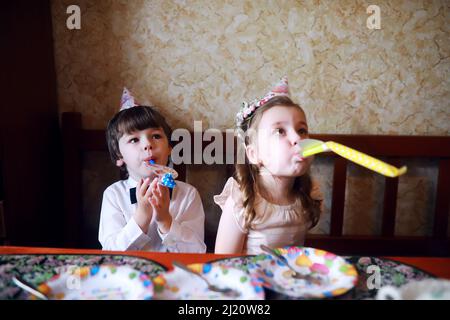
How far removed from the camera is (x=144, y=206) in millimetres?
1044

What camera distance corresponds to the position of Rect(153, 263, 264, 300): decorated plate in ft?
1.99

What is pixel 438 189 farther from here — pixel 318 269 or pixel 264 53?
pixel 318 269

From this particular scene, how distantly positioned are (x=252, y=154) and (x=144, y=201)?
321mm

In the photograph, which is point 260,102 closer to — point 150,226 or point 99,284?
point 150,226

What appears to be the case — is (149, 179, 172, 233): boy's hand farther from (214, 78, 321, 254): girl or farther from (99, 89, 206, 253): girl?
(214, 78, 321, 254): girl

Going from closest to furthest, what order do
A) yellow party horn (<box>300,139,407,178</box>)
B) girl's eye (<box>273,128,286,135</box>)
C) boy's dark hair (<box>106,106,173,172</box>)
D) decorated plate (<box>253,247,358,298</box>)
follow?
1. yellow party horn (<box>300,139,407,178</box>)
2. decorated plate (<box>253,247,358,298</box>)
3. girl's eye (<box>273,128,286,135</box>)
4. boy's dark hair (<box>106,106,173,172</box>)

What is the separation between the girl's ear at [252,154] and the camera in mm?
1036

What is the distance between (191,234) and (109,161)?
59cm

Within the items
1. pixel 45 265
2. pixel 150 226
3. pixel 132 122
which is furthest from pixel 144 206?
pixel 45 265

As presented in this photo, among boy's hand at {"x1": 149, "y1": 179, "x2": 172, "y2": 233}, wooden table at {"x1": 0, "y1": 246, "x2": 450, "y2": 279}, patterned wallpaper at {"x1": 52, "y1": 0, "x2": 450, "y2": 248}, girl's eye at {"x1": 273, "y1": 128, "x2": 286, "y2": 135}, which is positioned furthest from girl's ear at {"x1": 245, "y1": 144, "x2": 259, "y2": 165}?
patterned wallpaper at {"x1": 52, "y1": 0, "x2": 450, "y2": 248}

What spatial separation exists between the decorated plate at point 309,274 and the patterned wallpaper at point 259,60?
0.84 metres

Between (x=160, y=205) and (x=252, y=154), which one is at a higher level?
(x=252, y=154)

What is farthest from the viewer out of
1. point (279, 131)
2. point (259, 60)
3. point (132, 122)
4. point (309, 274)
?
point (259, 60)
